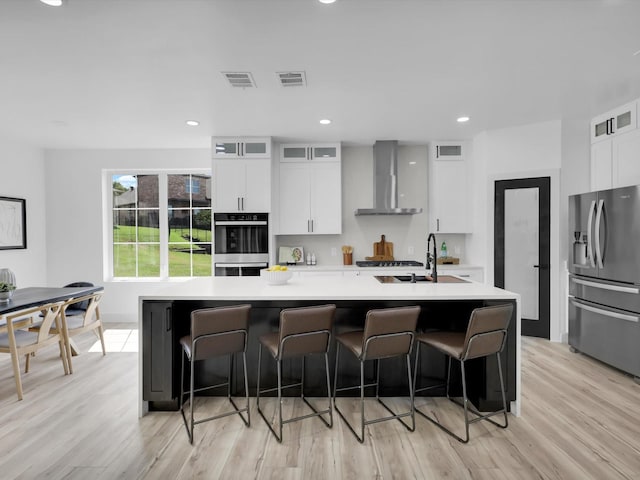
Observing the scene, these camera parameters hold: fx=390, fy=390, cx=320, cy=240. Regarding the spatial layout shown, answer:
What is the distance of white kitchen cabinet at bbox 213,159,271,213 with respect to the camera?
205 inches

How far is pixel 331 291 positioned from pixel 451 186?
3.42 metres

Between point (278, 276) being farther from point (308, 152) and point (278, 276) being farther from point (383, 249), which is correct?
point (383, 249)

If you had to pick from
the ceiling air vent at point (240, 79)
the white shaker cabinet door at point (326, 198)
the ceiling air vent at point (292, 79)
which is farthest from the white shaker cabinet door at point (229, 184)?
the ceiling air vent at point (292, 79)

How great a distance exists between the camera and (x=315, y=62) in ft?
9.93

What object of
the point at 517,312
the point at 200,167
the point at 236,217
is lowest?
the point at 517,312

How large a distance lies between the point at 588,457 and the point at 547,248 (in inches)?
117

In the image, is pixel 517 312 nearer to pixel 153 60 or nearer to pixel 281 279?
pixel 281 279

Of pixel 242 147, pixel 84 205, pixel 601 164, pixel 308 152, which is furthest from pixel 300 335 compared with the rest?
pixel 84 205

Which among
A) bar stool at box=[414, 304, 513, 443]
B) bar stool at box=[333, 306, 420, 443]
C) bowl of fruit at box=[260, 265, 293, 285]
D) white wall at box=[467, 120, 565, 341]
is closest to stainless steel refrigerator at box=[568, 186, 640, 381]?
white wall at box=[467, 120, 565, 341]

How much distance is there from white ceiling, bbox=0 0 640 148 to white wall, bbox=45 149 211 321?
1166 mm

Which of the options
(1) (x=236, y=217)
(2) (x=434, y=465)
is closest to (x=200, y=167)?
(1) (x=236, y=217)

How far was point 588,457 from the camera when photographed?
2303mm

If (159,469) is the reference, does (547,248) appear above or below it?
above

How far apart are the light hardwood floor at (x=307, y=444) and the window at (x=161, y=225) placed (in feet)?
9.75
